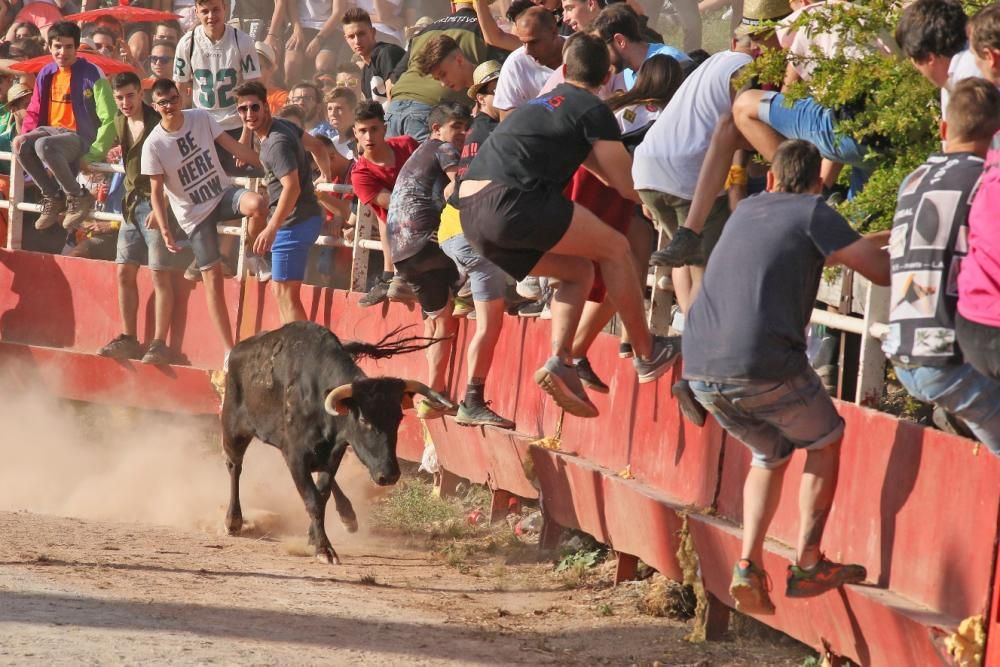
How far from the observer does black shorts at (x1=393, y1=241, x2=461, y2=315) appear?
11.2 metres

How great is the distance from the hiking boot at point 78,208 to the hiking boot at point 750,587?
34.4ft

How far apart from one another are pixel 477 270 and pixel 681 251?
2886 mm

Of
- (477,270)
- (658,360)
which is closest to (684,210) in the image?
(658,360)

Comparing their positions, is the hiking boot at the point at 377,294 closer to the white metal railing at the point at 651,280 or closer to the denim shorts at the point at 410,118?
the white metal railing at the point at 651,280

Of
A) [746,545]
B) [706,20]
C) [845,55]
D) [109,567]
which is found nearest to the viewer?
[746,545]

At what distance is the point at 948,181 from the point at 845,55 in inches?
72.3

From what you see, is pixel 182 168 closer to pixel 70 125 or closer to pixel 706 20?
pixel 70 125

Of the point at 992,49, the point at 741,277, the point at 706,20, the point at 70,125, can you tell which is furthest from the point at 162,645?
the point at 706,20

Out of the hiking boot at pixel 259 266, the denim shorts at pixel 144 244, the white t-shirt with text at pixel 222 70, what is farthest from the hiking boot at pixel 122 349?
the white t-shirt with text at pixel 222 70

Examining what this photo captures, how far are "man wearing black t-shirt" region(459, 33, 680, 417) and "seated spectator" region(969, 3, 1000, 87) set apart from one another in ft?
8.07

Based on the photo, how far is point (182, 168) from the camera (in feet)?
45.6

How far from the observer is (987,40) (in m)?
5.72

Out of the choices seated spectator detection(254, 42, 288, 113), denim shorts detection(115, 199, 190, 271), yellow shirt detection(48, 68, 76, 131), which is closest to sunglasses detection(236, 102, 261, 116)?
denim shorts detection(115, 199, 190, 271)

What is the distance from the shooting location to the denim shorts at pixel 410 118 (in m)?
12.4
